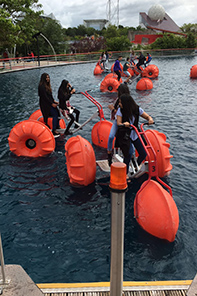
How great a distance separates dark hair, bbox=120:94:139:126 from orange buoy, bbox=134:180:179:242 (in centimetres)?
134

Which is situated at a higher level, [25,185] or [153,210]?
[153,210]

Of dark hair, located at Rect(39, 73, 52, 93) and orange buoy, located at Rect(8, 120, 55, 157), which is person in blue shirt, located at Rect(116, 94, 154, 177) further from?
dark hair, located at Rect(39, 73, 52, 93)

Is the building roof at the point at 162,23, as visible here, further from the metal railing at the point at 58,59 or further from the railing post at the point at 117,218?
the railing post at the point at 117,218

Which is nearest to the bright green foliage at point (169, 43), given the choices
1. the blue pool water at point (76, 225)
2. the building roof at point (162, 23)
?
the building roof at point (162, 23)

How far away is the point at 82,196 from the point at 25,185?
1.54m

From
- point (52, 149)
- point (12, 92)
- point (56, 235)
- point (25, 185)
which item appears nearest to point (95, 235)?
point (56, 235)

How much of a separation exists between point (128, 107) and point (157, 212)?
1939 millimetres

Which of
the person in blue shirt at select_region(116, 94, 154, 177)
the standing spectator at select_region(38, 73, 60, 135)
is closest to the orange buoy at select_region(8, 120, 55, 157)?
Result: the standing spectator at select_region(38, 73, 60, 135)

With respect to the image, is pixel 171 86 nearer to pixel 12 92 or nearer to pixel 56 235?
pixel 12 92

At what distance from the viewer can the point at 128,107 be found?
4961mm

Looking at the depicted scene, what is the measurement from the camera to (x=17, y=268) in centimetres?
314

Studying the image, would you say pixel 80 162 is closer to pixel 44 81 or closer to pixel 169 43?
pixel 44 81

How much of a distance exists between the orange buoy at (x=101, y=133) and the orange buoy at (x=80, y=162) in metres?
2.27

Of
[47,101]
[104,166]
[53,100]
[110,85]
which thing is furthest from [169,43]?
[104,166]
